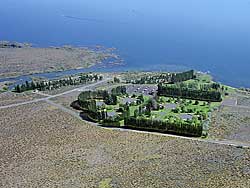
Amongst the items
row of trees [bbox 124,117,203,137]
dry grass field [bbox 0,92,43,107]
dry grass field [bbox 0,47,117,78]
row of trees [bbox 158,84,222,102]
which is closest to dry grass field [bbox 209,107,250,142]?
row of trees [bbox 124,117,203,137]

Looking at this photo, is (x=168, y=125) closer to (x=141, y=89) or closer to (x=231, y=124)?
(x=231, y=124)

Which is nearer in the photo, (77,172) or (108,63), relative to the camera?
(77,172)

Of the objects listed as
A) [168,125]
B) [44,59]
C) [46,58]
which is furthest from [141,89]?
[46,58]

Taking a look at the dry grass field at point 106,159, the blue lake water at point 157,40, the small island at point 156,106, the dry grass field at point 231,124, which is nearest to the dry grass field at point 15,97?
the small island at point 156,106

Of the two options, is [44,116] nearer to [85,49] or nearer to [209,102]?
[209,102]

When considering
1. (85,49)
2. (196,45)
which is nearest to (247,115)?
(85,49)
